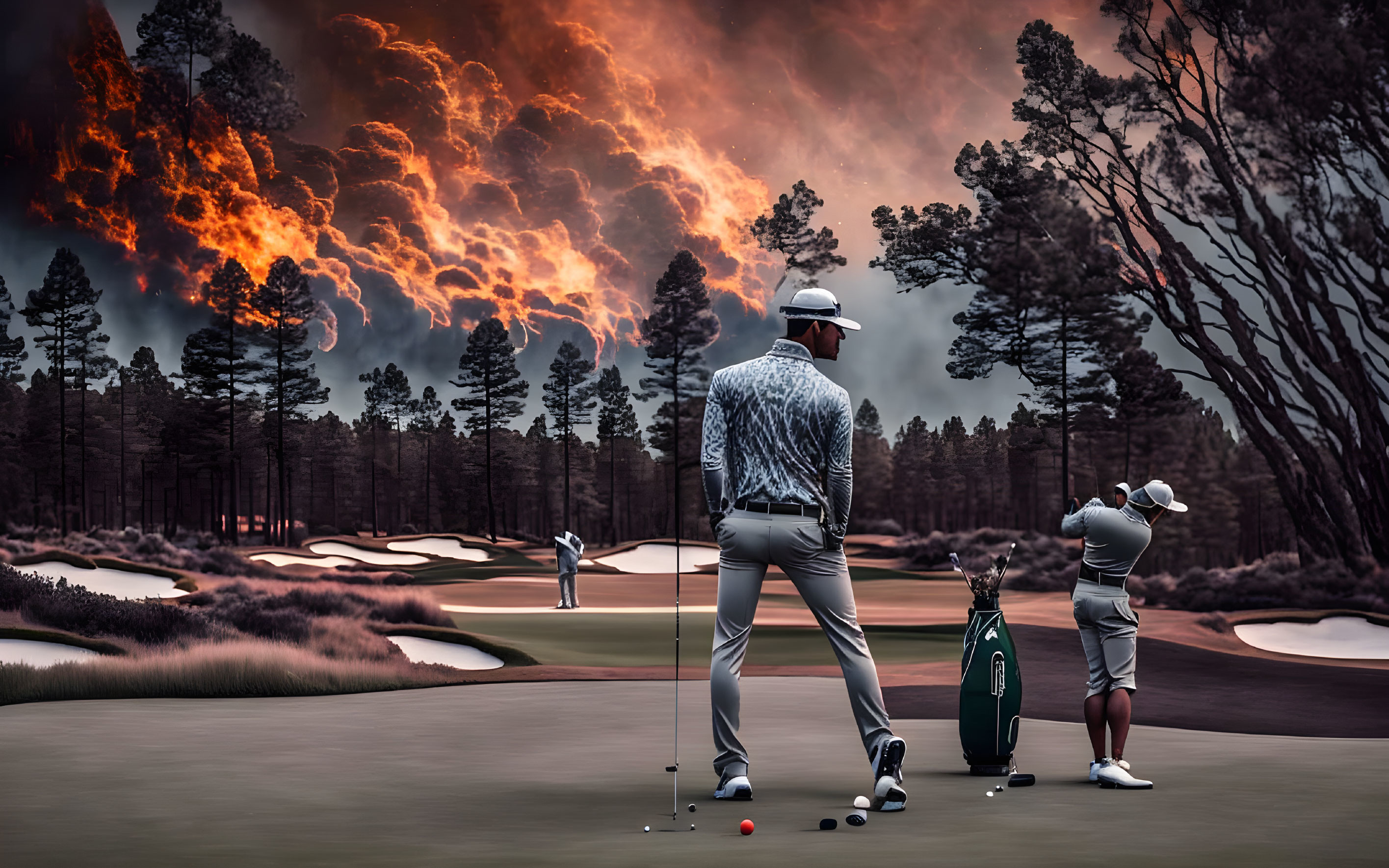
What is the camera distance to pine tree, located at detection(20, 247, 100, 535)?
72.6 ft

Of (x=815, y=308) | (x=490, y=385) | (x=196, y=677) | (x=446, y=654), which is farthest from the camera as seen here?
(x=490, y=385)

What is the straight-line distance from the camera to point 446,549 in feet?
91.2

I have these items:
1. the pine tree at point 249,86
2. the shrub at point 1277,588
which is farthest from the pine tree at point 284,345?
the shrub at point 1277,588

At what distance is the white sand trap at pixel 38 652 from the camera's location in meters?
12.0

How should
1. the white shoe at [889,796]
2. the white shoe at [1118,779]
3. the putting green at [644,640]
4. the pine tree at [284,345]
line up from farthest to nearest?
the pine tree at [284,345] < the putting green at [644,640] < the white shoe at [1118,779] < the white shoe at [889,796]

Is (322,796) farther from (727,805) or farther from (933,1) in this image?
(933,1)

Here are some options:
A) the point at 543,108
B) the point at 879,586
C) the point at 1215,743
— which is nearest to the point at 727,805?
the point at 1215,743

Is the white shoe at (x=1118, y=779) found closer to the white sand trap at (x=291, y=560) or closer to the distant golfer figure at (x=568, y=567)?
the distant golfer figure at (x=568, y=567)

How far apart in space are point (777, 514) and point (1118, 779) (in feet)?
6.16

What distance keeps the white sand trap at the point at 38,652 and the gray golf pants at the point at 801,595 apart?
764cm

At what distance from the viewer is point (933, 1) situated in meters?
24.4

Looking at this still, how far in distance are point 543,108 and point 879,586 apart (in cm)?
1190

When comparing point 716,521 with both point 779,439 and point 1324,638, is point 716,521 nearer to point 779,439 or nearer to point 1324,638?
point 779,439

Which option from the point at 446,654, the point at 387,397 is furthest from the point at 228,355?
the point at 446,654
